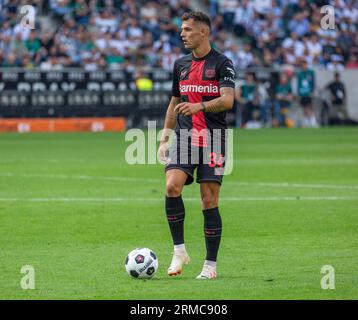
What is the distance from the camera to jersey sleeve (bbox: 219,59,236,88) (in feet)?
33.4

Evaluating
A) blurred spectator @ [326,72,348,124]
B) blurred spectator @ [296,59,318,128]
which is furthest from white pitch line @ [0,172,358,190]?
blurred spectator @ [326,72,348,124]

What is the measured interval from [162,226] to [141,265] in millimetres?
4191

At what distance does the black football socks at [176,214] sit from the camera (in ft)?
33.9

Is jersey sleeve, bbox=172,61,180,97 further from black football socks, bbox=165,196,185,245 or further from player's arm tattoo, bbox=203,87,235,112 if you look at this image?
black football socks, bbox=165,196,185,245

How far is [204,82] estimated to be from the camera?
1034cm

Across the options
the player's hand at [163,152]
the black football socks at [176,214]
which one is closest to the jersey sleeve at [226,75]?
the player's hand at [163,152]

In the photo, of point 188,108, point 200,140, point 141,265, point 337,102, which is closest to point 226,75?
point 188,108

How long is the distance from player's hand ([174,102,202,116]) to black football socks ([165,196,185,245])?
2.83 ft

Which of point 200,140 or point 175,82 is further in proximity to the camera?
point 175,82

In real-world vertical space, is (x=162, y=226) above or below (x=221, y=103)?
below

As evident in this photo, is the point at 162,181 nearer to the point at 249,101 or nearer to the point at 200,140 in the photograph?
the point at 200,140

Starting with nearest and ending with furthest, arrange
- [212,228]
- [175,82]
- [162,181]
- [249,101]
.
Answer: [212,228] → [175,82] → [162,181] → [249,101]

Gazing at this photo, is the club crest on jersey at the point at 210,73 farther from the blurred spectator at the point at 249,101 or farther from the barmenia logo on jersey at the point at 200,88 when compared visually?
the blurred spectator at the point at 249,101
